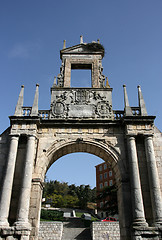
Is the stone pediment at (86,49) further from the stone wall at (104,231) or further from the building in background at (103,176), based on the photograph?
the building in background at (103,176)

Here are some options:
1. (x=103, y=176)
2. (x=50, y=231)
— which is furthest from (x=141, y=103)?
(x=103, y=176)

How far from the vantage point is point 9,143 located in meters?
10.6

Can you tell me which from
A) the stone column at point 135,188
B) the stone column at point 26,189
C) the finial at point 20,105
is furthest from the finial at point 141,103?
the finial at point 20,105

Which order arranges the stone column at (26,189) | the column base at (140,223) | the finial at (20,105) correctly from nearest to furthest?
1. the column base at (140,223)
2. the stone column at (26,189)
3. the finial at (20,105)

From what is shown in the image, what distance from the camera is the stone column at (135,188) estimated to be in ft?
28.6

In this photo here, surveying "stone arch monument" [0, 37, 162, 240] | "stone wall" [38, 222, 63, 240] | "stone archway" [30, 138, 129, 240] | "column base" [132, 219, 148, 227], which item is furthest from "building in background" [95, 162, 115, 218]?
"column base" [132, 219, 148, 227]

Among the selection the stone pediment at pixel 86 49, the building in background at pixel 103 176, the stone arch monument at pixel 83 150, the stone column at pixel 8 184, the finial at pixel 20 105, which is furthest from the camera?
the building in background at pixel 103 176

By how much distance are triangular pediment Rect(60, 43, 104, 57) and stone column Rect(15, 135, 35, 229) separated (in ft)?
23.1

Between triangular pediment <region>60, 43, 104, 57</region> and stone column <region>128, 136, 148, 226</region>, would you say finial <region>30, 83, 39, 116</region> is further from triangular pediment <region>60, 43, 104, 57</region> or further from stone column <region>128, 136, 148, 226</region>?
stone column <region>128, 136, 148, 226</region>

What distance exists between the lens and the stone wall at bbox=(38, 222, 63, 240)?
17.8m

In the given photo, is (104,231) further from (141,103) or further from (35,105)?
(35,105)

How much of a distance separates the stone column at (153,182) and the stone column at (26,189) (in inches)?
208

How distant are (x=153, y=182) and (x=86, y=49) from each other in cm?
965

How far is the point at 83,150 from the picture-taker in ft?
39.3
